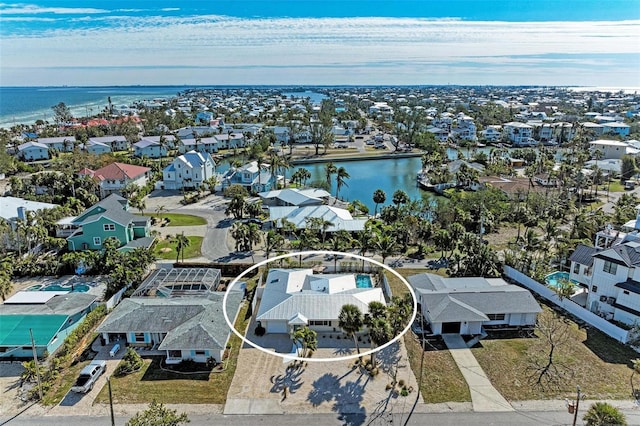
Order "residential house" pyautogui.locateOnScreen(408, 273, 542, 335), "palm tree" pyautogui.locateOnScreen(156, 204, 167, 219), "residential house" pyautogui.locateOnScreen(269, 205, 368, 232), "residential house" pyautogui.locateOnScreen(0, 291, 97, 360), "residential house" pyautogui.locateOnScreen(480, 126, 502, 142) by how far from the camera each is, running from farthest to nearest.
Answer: "residential house" pyautogui.locateOnScreen(480, 126, 502, 142)
"palm tree" pyautogui.locateOnScreen(156, 204, 167, 219)
"residential house" pyautogui.locateOnScreen(269, 205, 368, 232)
"residential house" pyautogui.locateOnScreen(408, 273, 542, 335)
"residential house" pyautogui.locateOnScreen(0, 291, 97, 360)

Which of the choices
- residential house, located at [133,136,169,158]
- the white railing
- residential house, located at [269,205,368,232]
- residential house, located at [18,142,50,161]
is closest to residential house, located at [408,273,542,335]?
the white railing

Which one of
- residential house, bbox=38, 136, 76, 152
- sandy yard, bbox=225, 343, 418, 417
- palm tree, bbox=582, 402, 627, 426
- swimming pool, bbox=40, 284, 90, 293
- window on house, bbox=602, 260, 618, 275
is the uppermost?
residential house, bbox=38, 136, 76, 152

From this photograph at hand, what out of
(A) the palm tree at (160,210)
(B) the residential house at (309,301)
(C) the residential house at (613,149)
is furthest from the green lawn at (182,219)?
(C) the residential house at (613,149)

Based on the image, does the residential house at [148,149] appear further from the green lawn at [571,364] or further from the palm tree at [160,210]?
the green lawn at [571,364]

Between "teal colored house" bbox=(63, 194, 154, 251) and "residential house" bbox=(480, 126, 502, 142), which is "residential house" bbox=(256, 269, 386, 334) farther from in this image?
"residential house" bbox=(480, 126, 502, 142)

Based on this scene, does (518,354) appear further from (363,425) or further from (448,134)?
(448,134)

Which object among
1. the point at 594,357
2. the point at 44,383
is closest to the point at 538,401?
the point at 594,357

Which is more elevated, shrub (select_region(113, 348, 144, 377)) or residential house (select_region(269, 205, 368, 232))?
residential house (select_region(269, 205, 368, 232))
